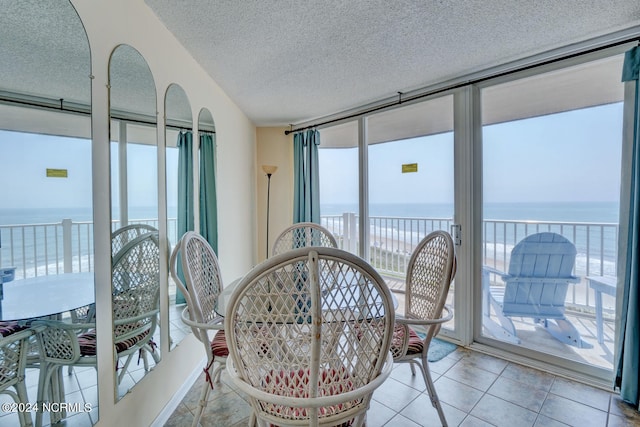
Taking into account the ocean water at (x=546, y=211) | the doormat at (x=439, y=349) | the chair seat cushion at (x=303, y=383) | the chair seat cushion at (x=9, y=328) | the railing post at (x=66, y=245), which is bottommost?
the doormat at (x=439, y=349)

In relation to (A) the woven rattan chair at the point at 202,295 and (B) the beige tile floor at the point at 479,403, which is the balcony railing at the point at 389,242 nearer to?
(A) the woven rattan chair at the point at 202,295

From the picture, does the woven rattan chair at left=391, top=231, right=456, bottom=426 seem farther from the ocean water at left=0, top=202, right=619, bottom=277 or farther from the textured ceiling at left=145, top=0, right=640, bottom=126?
the textured ceiling at left=145, top=0, right=640, bottom=126

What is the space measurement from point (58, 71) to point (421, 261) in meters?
1.96

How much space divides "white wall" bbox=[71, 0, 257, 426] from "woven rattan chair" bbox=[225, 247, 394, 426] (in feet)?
2.30

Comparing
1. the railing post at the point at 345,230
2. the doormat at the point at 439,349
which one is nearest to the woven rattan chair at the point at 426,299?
the doormat at the point at 439,349

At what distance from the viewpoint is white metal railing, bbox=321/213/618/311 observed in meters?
2.32

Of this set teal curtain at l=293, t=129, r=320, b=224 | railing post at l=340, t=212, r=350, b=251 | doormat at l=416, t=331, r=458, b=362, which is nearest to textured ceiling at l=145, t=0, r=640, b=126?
teal curtain at l=293, t=129, r=320, b=224

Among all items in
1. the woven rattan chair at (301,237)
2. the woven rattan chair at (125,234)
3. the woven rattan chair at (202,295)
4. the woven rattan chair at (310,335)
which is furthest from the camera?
the woven rattan chair at (301,237)

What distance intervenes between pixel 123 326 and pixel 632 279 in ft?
9.61

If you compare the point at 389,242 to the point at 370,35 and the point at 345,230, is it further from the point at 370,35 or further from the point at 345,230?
the point at 370,35

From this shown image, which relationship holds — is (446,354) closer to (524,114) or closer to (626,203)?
(626,203)

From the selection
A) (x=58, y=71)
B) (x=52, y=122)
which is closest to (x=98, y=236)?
(x=52, y=122)

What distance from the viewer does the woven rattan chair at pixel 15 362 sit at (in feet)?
2.82

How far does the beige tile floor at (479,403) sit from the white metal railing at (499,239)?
88 cm
